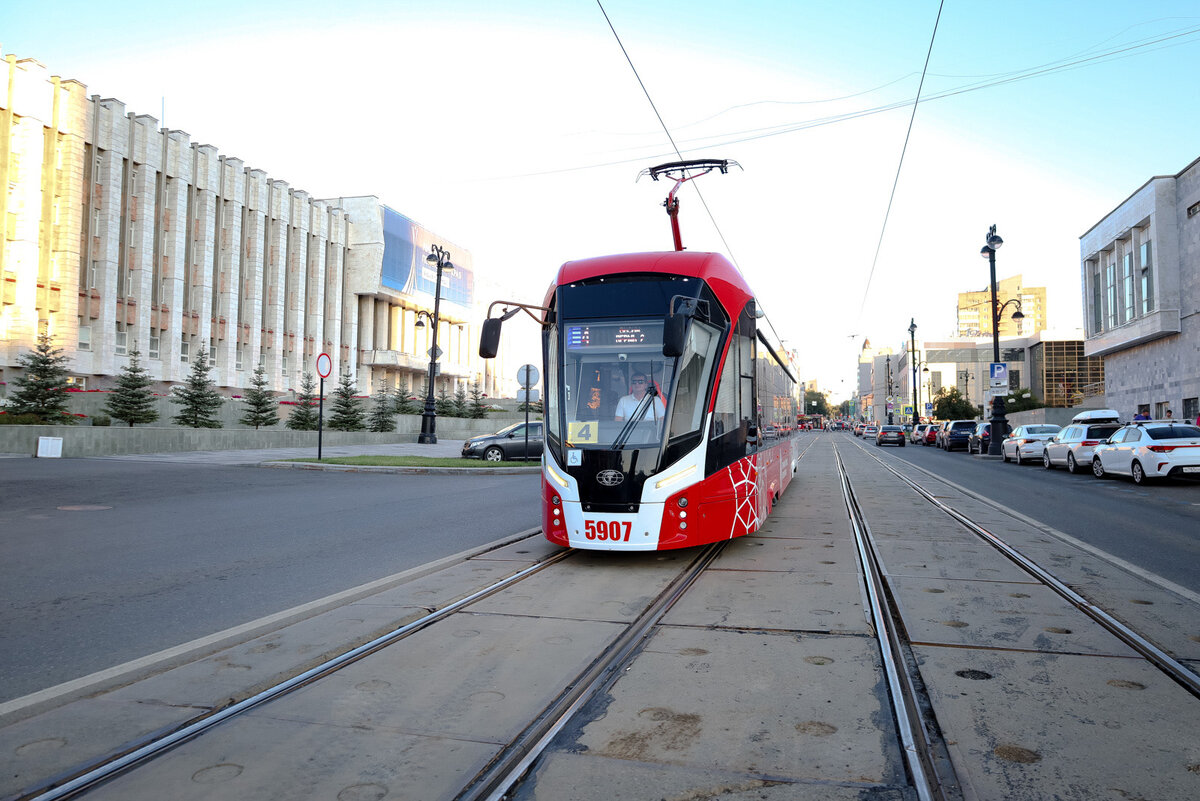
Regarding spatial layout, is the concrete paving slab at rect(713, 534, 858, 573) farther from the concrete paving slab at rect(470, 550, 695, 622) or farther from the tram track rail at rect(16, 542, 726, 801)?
the tram track rail at rect(16, 542, 726, 801)

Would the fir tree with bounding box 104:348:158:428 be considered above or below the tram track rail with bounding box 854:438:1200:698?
above

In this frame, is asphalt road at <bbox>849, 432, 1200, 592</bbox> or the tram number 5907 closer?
the tram number 5907

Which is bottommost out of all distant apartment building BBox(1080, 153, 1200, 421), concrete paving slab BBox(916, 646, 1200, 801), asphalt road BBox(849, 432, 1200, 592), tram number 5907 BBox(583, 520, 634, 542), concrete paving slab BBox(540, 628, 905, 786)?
concrete paving slab BBox(540, 628, 905, 786)

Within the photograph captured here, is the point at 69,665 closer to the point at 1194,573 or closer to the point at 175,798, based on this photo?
the point at 175,798

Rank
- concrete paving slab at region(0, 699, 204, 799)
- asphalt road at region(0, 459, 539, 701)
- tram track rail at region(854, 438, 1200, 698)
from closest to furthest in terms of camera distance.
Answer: concrete paving slab at region(0, 699, 204, 799) → tram track rail at region(854, 438, 1200, 698) → asphalt road at region(0, 459, 539, 701)

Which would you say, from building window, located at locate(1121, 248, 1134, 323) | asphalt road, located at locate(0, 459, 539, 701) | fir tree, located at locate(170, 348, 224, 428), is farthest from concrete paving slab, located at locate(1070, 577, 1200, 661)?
building window, located at locate(1121, 248, 1134, 323)

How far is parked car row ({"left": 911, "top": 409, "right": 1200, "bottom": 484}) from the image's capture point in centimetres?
1778

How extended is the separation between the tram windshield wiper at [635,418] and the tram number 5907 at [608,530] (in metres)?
0.70

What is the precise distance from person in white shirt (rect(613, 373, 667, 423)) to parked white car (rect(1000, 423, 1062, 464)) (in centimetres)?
2491

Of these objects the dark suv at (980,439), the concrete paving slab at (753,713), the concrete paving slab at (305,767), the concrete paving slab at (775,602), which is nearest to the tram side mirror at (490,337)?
the concrete paving slab at (775,602)

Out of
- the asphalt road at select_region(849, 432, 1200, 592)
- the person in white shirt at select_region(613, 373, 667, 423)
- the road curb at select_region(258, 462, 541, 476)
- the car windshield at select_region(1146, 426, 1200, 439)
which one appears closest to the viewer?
the person in white shirt at select_region(613, 373, 667, 423)

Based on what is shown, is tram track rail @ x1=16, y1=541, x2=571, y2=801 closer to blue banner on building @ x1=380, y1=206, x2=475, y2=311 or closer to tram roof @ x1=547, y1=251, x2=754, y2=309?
tram roof @ x1=547, y1=251, x2=754, y2=309

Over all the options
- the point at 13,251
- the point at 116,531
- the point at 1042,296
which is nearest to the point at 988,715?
the point at 116,531

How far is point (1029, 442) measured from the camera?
28.3 meters
